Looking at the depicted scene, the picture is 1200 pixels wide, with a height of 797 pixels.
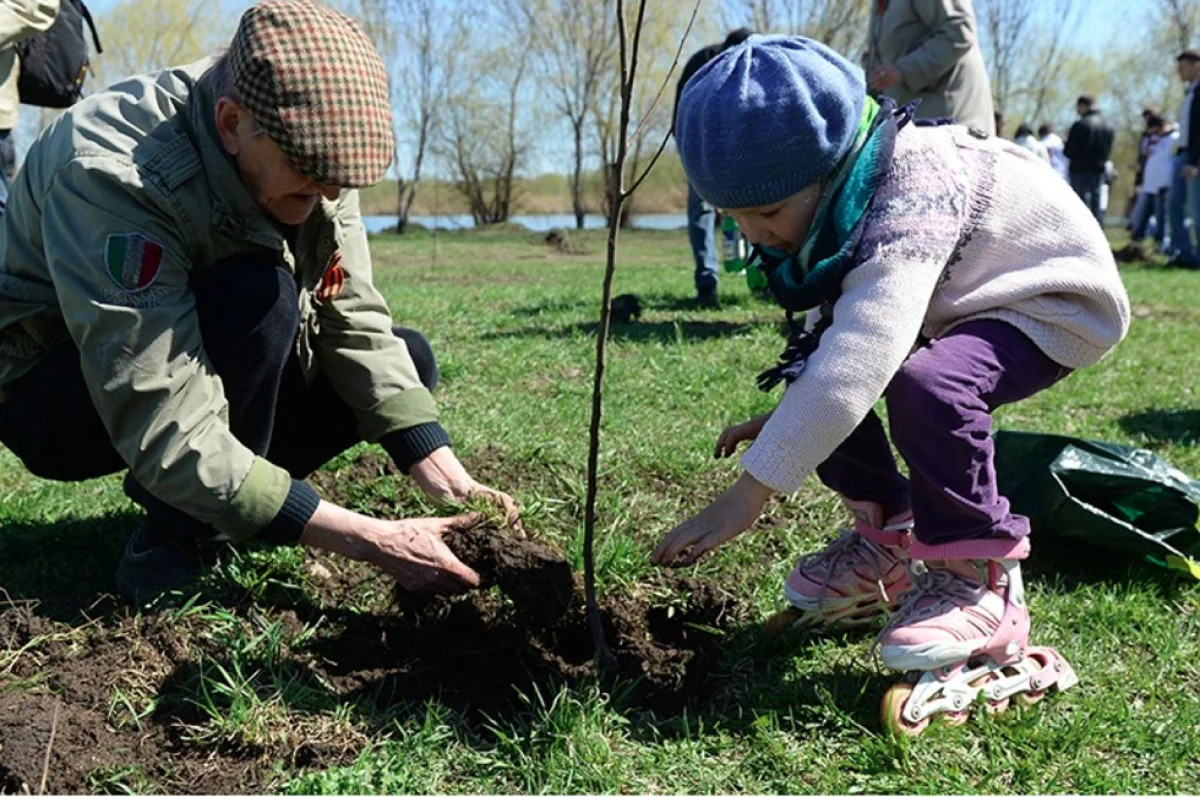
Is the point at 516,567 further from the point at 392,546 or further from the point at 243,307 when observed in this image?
the point at 243,307

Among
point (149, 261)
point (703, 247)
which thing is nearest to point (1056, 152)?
point (703, 247)

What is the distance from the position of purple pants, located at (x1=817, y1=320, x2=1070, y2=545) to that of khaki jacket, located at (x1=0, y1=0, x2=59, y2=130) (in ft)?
11.2

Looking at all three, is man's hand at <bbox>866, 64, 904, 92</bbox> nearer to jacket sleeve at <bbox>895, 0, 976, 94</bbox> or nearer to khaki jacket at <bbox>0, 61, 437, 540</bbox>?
jacket sleeve at <bbox>895, 0, 976, 94</bbox>

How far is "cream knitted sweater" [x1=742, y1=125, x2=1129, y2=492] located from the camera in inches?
77.2

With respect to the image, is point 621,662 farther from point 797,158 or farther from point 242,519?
point 797,158

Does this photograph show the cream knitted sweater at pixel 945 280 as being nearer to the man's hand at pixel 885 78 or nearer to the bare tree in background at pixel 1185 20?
the man's hand at pixel 885 78

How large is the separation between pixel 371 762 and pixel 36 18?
324cm

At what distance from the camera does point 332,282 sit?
2670 millimetres

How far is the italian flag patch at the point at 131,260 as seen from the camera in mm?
2102

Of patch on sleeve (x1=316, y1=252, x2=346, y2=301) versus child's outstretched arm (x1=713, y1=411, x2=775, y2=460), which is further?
patch on sleeve (x1=316, y1=252, x2=346, y2=301)

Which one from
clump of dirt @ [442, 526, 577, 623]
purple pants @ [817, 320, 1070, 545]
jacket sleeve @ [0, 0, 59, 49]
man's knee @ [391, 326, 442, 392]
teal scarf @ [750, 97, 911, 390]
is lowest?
clump of dirt @ [442, 526, 577, 623]

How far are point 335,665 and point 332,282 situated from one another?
920mm

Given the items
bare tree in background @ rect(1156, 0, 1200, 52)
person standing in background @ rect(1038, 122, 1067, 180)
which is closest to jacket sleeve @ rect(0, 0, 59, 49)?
person standing in background @ rect(1038, 122, 1067, 180)

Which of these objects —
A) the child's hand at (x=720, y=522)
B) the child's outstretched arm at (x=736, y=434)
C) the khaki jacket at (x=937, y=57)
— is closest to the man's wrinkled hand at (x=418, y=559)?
the child's hand at (x=720, y=522)
